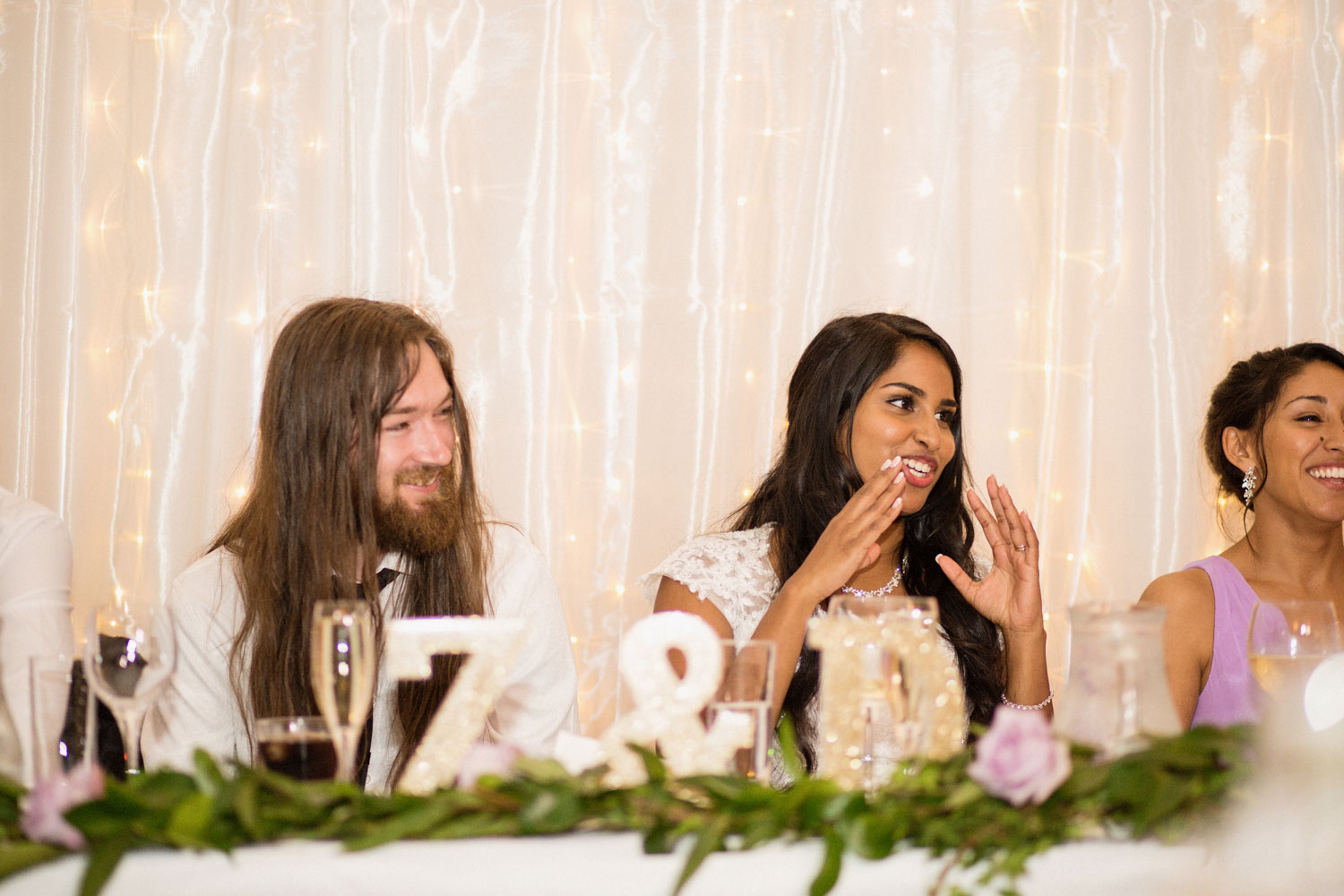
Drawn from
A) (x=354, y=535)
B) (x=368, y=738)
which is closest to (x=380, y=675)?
(x=368, y=738)

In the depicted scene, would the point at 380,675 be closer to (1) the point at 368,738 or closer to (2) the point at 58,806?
(1) the point at 368,738

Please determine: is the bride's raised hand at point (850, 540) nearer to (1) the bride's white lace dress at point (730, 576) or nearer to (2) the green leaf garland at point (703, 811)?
(1) the bride's white lace dress at point (730, 576)

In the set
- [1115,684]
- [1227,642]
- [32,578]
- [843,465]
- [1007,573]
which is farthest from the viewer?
[843,465]

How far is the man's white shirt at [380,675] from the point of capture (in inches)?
74.1

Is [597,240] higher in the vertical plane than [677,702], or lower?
higher

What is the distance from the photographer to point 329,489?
2.04 m

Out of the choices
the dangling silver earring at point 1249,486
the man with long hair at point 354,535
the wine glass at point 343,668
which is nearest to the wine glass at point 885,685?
the wine glass at point 343,668

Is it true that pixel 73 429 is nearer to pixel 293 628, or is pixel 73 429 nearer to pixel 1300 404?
pixel 293 628

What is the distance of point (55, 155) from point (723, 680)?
2.61 m

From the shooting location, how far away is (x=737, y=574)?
2.56 m

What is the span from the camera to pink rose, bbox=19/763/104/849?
1.00 meters

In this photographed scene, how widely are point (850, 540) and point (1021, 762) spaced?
132cm

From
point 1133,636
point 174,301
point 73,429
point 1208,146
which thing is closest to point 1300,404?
point 1208,146

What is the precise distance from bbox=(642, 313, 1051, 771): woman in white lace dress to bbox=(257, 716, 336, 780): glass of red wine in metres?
1.27
